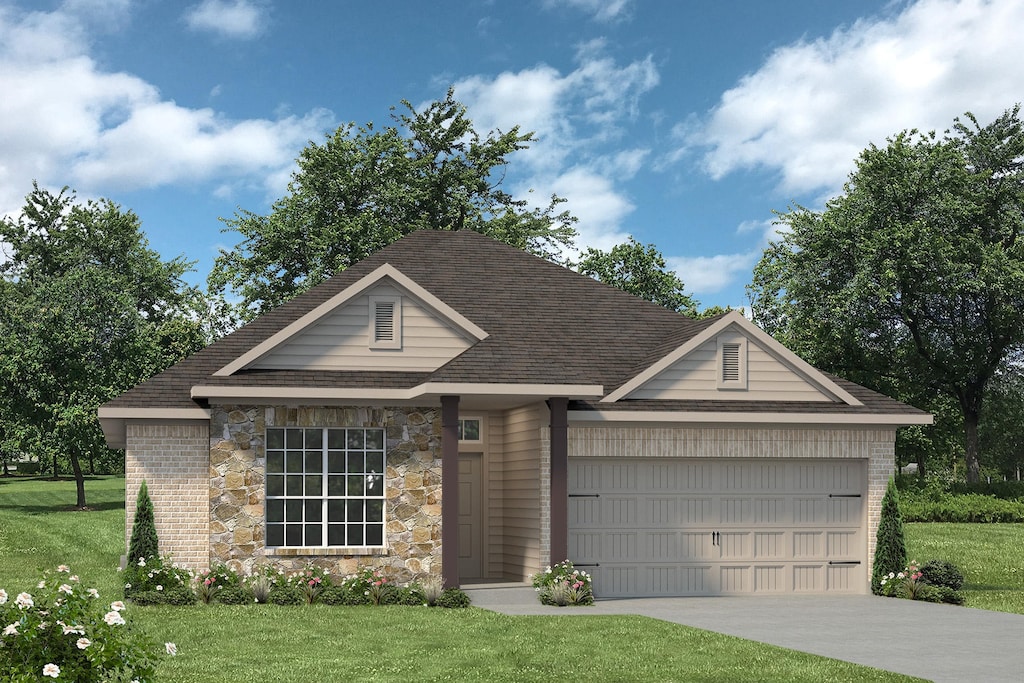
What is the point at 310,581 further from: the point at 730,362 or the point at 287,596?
the point at 730,362

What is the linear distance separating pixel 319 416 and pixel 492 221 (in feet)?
85.4

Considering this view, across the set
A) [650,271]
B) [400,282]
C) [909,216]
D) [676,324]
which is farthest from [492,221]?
[400,282]

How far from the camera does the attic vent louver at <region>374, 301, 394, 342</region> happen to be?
68.6 ft

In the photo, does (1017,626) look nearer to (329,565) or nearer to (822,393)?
(822,393)

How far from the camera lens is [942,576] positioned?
20922 mm

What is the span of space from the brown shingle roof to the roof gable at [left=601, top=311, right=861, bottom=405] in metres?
0.29

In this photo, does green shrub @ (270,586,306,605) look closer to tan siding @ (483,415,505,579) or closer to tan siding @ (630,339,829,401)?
tan siding @ (483,415,505,579)

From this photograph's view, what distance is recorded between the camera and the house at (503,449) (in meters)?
19.9

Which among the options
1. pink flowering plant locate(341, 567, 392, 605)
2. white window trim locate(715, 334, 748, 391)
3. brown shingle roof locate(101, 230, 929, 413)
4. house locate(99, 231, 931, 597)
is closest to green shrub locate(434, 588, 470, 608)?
house locate(99, 231, 931, 597)

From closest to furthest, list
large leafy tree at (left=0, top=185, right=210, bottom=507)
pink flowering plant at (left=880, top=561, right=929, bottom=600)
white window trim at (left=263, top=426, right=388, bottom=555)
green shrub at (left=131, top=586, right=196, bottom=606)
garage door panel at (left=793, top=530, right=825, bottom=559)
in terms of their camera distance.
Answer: green shrub at (left=131, top=586, right=196, bottom=606), white window trim at (left=263, top=426, right=388, bottom=555), pink flowering plant at (left=880, top=561, right=929, bottom=600), garage door panel at (left=793, top=530, right=825, bottom=559), large leafy tree at (left=0, top=185, right=210, bottom=507)

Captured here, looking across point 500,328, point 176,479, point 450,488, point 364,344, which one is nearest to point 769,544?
point 450,488

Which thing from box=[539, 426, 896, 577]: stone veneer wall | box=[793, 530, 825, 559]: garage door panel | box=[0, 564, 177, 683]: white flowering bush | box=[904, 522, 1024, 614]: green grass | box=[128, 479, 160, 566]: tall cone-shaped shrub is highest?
box=[539, 426, 896, 577]: stone veneer wall

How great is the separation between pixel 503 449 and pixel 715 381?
416 cm

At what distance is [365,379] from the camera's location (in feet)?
66.7
